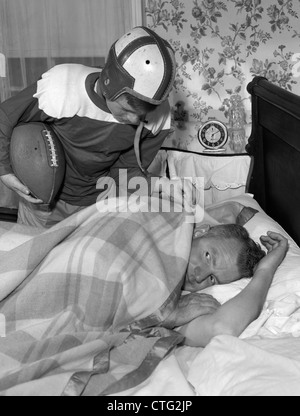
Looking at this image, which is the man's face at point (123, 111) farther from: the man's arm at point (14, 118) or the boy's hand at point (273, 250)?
the boy's hand at point (273, 250)

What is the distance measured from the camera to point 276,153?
7.05 ft

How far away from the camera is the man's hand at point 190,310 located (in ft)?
5.09

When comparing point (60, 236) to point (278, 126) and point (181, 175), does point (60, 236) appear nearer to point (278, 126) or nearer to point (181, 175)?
point (278, 126)

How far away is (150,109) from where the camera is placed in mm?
1819

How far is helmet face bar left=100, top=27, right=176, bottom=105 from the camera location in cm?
172

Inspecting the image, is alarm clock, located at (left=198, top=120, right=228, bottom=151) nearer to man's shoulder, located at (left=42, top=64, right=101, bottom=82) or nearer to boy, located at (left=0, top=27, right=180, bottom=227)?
boy, located at (left=0, top=27, right=180, bottom=227)

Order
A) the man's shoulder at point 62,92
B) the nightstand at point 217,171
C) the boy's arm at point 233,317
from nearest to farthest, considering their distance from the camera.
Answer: the boy's arm at point 233,317
the man's shoulder at point 62,92
the nightstand at point 217,171

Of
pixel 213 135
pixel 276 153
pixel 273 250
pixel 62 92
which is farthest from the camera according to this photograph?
pixel 213 135

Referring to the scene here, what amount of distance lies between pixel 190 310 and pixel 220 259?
0.21 meters

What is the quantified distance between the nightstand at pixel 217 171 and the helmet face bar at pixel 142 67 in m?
0.85

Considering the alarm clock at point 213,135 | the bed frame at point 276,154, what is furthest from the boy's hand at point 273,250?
the alarm clock at point 213,135

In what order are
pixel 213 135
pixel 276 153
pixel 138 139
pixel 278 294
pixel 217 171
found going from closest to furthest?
pixel 278 294 < pixel 138 139 < pixel 276 153 < pixel 217 171 < pixel 213 135

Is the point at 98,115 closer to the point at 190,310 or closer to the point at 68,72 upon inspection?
the point at 68,72

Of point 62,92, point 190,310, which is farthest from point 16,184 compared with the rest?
point 190,310
